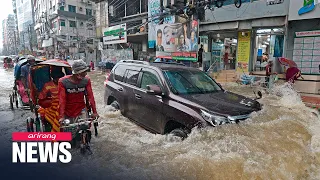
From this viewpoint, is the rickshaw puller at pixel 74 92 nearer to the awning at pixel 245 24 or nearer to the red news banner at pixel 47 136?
the red news banner at pixel 47 136

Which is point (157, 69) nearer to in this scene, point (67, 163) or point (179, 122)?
point (179, 122)

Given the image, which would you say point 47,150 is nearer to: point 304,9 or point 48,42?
point 304,9

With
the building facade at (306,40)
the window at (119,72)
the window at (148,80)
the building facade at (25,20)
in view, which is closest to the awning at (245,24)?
the building facade at (306,40)

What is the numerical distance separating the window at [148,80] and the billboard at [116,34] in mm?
17052

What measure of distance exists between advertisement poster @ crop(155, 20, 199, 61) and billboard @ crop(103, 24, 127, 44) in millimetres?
5334

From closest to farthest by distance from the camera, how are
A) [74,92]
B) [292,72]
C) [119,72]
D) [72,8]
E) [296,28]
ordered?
1. [74,92]
2. [119,72]
3. [292,72]
4. [296,28]
5. [72,8]

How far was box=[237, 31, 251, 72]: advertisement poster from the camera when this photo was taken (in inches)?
569

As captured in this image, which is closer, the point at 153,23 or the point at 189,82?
the point at 189,82

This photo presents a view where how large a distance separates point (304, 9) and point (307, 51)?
2.19m

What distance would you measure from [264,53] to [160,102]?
13.0m

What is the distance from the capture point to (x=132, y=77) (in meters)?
5.40

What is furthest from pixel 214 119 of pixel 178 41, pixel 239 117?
pixel 178 41

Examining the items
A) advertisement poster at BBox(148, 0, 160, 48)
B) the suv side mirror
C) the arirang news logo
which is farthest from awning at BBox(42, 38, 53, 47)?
the suv side mirror

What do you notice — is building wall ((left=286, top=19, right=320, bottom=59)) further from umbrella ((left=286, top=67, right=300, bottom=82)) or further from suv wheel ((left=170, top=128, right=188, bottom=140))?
suv wheel ((left=170, top=128, right=188, bottom=140))
